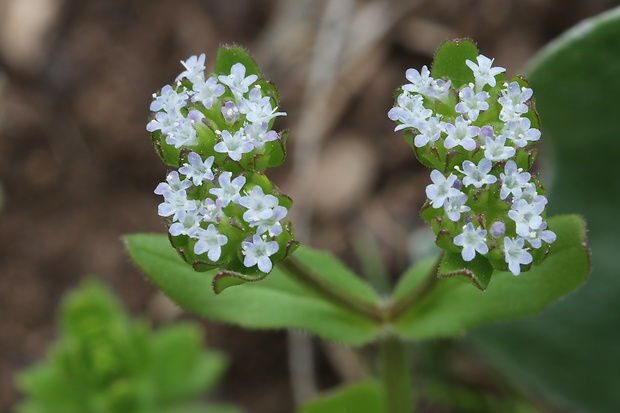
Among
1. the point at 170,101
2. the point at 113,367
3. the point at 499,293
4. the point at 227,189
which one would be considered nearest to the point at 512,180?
the point at 499,293

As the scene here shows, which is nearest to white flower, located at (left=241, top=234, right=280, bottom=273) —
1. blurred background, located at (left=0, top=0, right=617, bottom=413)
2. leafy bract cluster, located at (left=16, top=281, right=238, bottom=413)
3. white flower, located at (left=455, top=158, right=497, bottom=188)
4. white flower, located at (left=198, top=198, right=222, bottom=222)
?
white flower, located at (left=198, top=198, right=222, bottom=222)

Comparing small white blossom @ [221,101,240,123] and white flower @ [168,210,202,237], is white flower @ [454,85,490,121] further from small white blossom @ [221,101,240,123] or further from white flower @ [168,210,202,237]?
white flower @ [168,210,202,237]

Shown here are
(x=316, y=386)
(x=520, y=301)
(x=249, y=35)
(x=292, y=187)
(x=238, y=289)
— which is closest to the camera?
(x=520, y=301)

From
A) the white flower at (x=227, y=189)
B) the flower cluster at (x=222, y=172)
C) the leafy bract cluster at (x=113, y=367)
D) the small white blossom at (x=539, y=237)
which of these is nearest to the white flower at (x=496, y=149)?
the small white blossom at (x=539, y=237)

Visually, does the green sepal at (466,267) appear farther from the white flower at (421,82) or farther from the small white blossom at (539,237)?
the white flower at (421,82)

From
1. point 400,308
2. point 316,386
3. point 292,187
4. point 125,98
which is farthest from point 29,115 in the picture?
point 400,308

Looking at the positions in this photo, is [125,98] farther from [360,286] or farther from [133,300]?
[360,286]
